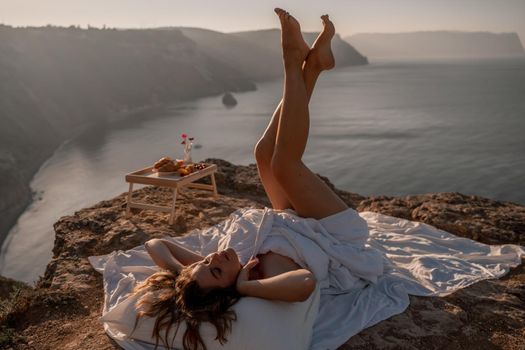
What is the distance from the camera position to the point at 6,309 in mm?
2949

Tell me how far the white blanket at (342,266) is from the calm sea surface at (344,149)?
84.8 feet

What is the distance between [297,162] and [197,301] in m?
1.07

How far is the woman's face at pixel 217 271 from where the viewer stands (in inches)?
86.2

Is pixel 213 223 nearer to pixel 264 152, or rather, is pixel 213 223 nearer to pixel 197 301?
pixel 264 152

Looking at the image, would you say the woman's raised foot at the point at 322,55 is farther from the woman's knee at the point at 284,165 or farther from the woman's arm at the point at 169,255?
the woman's arm at the point at 169,255

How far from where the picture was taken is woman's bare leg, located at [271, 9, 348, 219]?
111 inches

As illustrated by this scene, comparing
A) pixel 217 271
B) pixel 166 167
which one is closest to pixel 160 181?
pixel 166 167

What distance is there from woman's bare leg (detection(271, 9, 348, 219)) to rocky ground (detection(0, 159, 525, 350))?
79 centimetres

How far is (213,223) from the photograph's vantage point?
14.4ft

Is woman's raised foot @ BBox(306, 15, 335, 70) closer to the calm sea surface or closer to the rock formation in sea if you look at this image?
the calm sea surface

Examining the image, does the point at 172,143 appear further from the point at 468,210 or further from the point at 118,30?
the point at 468,210

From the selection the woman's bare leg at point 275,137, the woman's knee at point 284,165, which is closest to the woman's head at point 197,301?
the woman's knee at point 284,165

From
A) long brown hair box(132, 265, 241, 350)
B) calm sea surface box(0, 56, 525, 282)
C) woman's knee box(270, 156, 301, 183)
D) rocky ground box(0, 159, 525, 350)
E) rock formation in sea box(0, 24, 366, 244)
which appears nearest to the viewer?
long brown hair box(132, 265, 241, 350)

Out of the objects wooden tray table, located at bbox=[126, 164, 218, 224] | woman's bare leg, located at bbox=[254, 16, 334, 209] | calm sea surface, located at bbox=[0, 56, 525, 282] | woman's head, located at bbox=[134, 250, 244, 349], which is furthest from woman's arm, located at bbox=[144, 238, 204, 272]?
calm sea surface, located at bbox=[0, 56, 525, 282]
